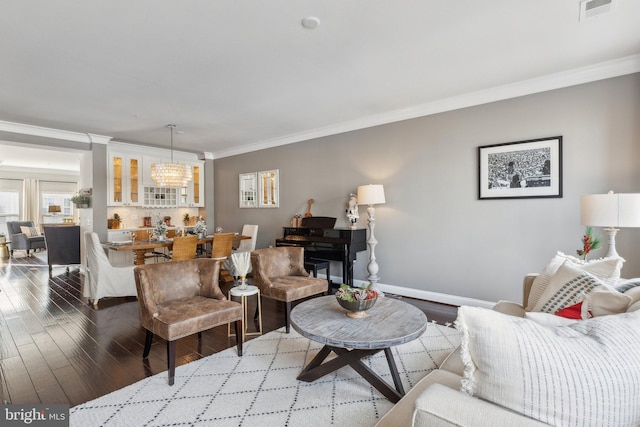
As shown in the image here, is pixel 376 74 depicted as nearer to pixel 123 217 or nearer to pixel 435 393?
pixel 435 393

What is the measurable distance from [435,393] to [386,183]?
3.87 m

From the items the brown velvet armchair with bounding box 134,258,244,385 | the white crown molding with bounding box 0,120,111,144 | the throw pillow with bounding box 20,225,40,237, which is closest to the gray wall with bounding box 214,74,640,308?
the brown velvet armchair with bounding box 134,258,244,385

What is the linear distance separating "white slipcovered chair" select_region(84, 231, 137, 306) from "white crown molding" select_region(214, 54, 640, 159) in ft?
11.9

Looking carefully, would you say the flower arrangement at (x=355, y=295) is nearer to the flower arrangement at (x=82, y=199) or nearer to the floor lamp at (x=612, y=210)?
the floor lamp at (x=612, y=210)

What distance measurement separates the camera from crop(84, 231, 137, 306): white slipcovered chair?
4312mm

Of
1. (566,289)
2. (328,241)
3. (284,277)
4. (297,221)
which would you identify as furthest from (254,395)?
(297,221)

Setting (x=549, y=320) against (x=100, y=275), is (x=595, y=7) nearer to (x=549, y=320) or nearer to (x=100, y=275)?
(x=549, y=320)

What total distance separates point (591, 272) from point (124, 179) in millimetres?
7225

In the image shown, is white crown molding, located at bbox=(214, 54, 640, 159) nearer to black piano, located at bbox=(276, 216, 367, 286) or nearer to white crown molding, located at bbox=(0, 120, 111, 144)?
black piano, located at bbox=(276, 216, 367, 286)

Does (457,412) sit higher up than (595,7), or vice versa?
(595,7)

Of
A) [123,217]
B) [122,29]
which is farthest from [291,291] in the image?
[123,217]

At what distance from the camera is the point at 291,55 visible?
2.89 meters

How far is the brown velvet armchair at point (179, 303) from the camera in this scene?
238cm

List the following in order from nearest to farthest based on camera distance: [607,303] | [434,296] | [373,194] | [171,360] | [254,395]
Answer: [607,303], [254,395], [171,360], [434,296], [373,194]
